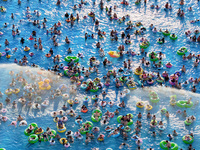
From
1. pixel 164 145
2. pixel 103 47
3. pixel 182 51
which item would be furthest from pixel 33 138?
pixel 182 51

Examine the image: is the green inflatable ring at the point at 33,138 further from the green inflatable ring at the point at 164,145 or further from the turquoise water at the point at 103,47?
the green inflatable ring at the point at 164,145

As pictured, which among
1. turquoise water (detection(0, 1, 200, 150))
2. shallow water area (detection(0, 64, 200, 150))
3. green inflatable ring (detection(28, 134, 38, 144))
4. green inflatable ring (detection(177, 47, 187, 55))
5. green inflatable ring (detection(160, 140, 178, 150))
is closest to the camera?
green inflatable ring (detection(160, 140, 178, 150))

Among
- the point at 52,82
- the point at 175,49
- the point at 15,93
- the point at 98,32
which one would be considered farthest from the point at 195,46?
the point at 15,93

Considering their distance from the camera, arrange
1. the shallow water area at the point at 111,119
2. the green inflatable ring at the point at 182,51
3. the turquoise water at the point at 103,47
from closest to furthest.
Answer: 1. the shallow water area at the point at 111,119
2. the turquoise water at the point at 103,47
3. the green inflatable ring at the point at 182,51

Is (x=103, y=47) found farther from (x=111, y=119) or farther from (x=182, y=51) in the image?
(x=111, y=119)

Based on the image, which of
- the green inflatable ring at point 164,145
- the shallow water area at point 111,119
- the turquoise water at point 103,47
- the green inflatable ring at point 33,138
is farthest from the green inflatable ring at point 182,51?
the green inflatable ring at point 33,138

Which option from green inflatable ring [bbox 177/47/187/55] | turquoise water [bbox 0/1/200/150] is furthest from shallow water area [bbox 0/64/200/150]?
green inflatable ring [bbox 177/47/187/55]

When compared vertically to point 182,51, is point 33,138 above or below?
below

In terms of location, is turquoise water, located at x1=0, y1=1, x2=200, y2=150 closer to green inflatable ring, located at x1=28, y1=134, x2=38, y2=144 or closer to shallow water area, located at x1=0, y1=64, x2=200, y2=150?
shallow water area, located at x1=0, y1=64, x2=200, y2=150
